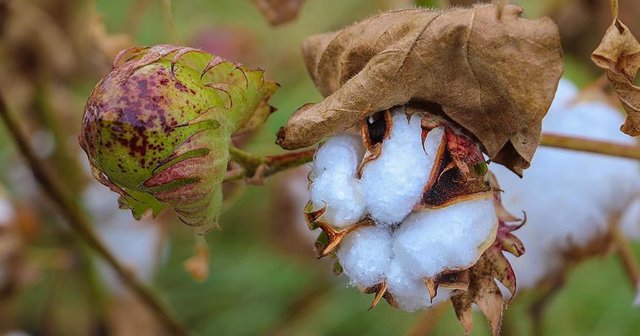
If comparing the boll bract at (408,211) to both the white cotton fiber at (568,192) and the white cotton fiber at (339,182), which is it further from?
the white cotton fiber at (568,192)

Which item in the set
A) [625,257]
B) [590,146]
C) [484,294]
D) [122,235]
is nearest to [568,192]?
[625,257]

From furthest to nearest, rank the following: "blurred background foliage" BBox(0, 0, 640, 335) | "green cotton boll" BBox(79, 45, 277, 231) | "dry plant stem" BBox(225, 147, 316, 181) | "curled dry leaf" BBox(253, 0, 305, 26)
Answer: "blurred background foliage" BBox(0, 0, 640, 335) → "curled dry leaf" BBox(253, 0, 305, 26) → "dry plant stem" BBox(225, 147, 316, 181) → "green cotton boll" BBox(79, 45, 277, 231)

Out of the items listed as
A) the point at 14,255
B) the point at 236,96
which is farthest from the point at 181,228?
the point at 236,96

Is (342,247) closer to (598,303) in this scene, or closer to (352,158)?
(352,158)

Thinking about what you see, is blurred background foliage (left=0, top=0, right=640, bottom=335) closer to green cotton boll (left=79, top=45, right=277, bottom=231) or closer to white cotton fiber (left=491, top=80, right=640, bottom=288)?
white cotton fiber (left=491, top=80, right=640, bottom=288)

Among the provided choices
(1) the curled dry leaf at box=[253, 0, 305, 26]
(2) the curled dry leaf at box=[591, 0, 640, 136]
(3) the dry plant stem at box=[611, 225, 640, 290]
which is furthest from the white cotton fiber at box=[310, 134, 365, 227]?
(3) the dry plant stem at box=[611, 225, 640, 290]

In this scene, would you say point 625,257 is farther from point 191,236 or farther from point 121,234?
point 191,236

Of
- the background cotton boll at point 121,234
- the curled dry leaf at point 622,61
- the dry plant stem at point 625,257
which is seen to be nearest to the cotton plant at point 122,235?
the background cotton boll at point 121,234
